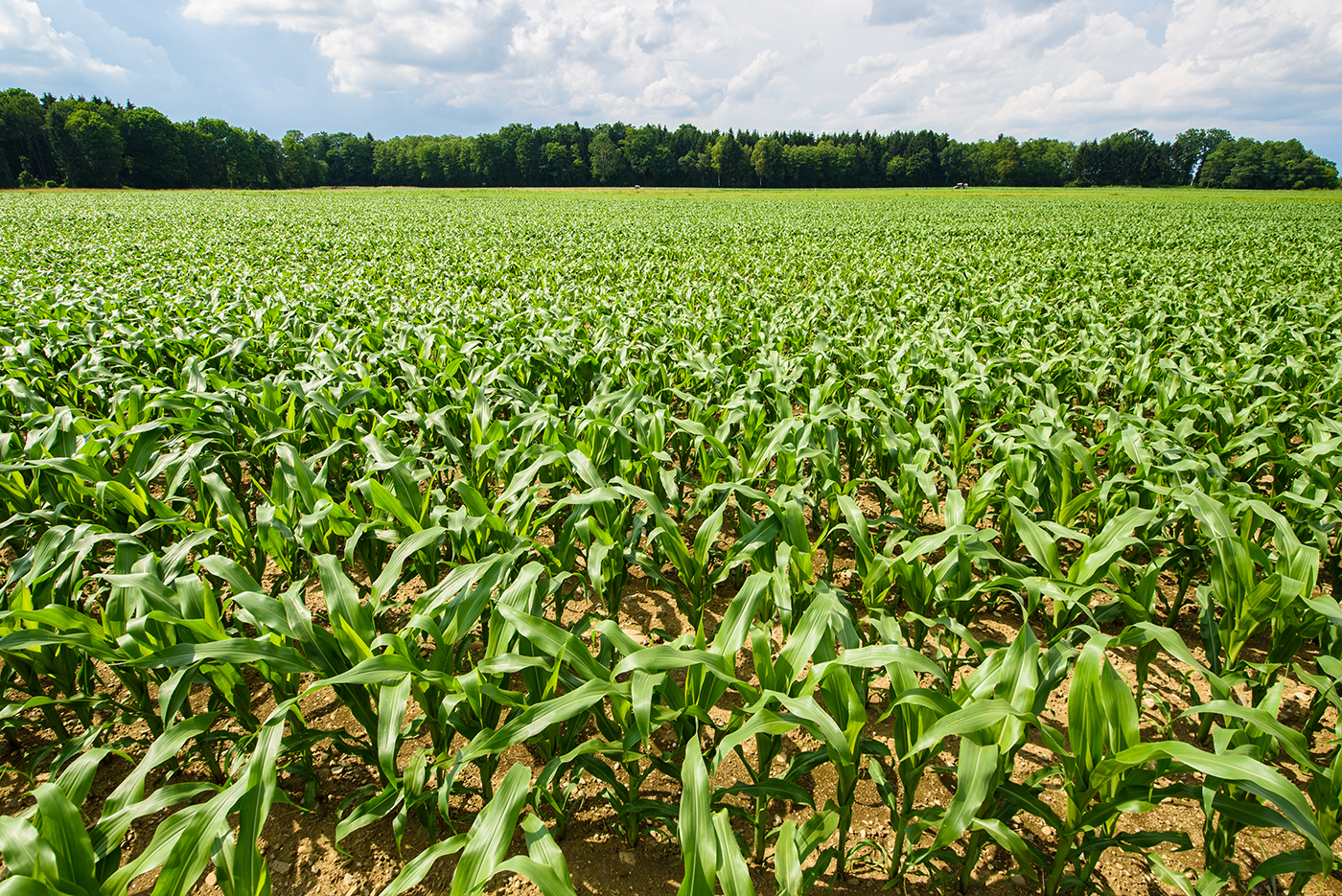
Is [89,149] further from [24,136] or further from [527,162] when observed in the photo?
[527,162]

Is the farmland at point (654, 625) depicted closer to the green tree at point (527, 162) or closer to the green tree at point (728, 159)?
the green tree at point (728, 159)

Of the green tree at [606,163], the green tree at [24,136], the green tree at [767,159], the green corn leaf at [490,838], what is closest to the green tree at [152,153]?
the green tree at [24,136]

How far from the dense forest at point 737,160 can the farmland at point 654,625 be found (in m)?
90.0

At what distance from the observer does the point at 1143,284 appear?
10.3 m

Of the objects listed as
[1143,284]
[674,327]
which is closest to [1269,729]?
[674,327]

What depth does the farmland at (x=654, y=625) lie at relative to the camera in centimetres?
146

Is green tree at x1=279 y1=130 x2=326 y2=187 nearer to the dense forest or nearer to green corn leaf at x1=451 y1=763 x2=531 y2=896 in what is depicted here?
the dense forest

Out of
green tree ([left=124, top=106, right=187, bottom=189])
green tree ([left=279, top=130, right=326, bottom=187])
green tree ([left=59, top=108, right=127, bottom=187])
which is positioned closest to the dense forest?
green tree ([left=279, top=130, right=326, bottom=187])

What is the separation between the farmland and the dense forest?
90040 millimetres

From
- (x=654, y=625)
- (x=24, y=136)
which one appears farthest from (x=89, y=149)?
(x=654, y=625)

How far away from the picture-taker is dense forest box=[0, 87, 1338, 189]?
75062 mm

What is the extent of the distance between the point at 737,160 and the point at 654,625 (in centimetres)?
9644

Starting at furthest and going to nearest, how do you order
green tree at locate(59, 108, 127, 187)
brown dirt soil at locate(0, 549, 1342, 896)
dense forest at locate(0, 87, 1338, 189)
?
1. dense forest at locate(0, 87, 1338, 189)
2. green tree at locate(59, 108, 127, 187)
3. brown dirt soil at locate(0, 549, 1342, 896)

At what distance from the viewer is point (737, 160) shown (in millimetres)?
87938
